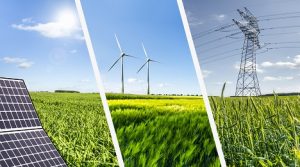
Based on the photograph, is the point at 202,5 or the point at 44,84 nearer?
the point at 202,5

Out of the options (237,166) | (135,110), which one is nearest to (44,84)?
(135,110)

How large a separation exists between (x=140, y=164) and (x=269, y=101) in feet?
3.45

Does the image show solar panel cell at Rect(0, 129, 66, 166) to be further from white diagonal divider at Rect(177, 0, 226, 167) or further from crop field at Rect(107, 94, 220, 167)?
white diagonal divider at Rect(177, 0, 226, 167)

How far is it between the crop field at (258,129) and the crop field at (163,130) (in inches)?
5.2

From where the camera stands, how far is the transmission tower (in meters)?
3.69

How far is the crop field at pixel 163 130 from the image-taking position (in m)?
3.55

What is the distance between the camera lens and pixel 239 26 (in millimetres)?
3721

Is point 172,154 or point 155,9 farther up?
point 155,9

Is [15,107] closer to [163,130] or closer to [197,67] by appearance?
[163,130]

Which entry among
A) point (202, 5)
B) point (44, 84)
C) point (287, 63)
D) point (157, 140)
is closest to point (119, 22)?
point (202, 5)

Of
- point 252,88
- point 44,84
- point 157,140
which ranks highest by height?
point 44,84

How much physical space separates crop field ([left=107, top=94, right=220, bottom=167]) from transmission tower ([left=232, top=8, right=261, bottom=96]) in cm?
34

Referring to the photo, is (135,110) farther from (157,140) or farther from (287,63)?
(287,63)

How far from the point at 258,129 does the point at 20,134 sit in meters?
1.65
